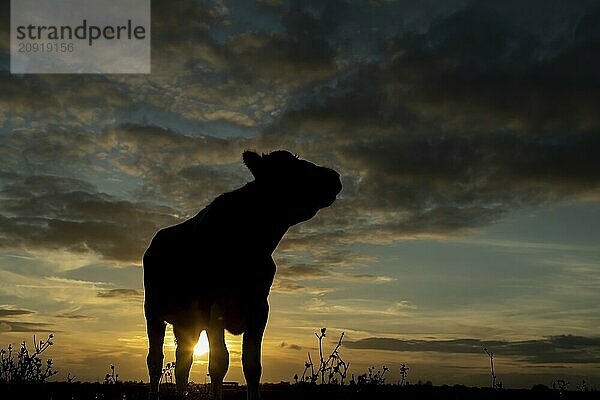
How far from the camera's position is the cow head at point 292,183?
38.7 feet

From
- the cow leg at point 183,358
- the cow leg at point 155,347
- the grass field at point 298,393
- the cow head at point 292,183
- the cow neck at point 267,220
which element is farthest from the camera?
the grass field at point 298,393

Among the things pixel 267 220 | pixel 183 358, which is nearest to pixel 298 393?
pixel 183 358

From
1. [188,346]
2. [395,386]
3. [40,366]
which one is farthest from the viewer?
[395,386]

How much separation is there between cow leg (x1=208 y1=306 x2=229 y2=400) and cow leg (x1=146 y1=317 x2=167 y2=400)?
9.82 feet

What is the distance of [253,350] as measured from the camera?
12344 mm

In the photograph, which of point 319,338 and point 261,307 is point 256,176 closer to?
point 261,307

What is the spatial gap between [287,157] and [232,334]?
3098mm

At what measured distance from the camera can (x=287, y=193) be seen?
11984mm

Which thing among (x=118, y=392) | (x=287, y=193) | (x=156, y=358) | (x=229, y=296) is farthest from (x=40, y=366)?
(x=287, y=193)

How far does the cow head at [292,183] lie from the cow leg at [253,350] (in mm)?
1678

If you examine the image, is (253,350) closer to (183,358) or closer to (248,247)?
(248,247)

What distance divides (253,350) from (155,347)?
3495 mm

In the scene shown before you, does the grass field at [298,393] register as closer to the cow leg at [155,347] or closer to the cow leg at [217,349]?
the cow leg at [155,347]

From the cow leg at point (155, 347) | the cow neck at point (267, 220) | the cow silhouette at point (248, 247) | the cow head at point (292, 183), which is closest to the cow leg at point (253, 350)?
the cow silhouette at point (248, 247)
